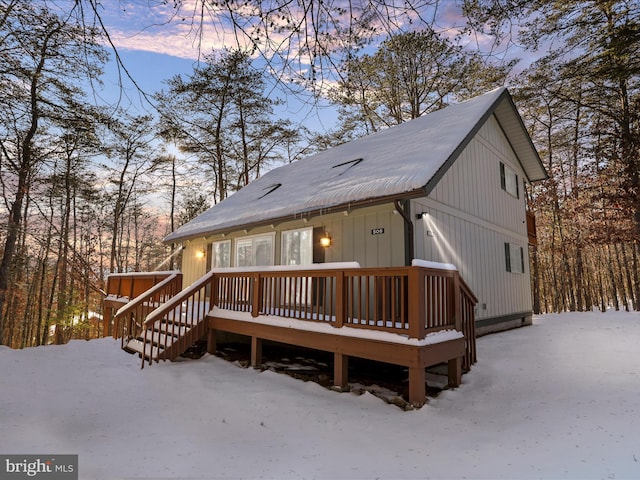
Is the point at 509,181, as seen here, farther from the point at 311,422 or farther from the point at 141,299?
the point at 141,299

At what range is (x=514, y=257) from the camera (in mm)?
10945

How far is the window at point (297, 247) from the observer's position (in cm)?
858

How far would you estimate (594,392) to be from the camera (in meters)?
4.64

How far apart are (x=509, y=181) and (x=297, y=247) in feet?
24.8

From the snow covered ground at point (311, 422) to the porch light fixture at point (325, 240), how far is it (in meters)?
3.28

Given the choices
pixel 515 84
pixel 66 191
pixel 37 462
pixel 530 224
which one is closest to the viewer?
pixel 37 462

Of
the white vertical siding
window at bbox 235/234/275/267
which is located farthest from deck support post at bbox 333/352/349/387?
window at bbox 235/234/275/267

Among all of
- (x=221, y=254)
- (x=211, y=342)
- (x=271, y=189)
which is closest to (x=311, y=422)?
(x=211, y=342)

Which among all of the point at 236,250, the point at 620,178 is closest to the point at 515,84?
the point at 620,178

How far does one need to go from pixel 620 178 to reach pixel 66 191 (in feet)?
87.6

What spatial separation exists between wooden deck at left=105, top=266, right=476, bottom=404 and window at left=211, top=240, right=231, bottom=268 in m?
3.07

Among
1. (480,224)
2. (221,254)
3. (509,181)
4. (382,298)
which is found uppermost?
(509,181)

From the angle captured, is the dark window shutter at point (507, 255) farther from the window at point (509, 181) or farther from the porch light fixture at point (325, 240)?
the porch light fixture at point (325, 240)

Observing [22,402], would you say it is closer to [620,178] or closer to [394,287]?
[394,287]
